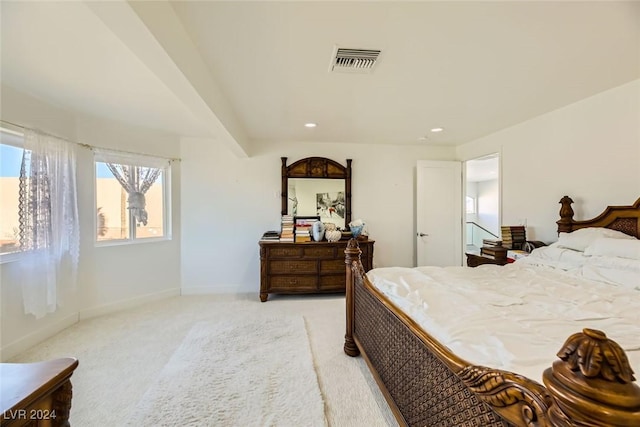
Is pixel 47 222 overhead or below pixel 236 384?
overhead

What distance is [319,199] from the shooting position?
418cm

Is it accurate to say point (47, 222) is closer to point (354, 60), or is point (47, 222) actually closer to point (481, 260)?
point (354, 60)

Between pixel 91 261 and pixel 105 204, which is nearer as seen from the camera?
pixel 91 261

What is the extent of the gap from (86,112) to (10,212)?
4.18ft

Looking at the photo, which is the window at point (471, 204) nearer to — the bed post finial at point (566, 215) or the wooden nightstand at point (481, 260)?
the wooden nightstand at point (481, 260)

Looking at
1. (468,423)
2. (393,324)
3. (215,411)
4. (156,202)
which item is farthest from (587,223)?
(156,202)

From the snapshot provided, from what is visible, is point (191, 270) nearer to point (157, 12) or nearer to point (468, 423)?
point (157, 12)

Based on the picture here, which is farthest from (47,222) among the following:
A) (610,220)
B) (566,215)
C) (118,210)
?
(610,220)

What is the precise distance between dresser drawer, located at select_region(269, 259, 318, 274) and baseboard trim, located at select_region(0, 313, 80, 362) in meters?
2.23

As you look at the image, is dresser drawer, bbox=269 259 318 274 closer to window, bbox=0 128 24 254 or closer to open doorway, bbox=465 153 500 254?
window, bbox=0 128 24 254

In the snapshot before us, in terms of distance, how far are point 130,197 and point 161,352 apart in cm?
213

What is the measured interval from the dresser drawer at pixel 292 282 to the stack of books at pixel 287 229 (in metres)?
0.53

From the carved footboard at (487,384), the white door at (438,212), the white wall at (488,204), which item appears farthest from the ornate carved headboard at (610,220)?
the white wall at (488,204)

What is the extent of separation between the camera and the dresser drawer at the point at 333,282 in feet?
12.1
